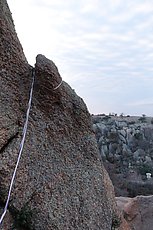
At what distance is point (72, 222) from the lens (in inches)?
183

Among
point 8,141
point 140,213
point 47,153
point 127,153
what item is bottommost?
point 140,213

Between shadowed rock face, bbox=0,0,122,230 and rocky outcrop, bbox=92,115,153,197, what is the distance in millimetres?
17676

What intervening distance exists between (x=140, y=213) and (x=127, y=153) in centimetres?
2464

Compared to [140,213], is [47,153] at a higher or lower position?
higher

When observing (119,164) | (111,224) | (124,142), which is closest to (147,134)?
(124,142)

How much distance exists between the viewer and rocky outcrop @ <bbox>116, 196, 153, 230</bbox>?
10.9 m

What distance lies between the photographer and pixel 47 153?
15.5ft

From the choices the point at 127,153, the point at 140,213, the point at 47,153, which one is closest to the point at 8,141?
the point at 47,153

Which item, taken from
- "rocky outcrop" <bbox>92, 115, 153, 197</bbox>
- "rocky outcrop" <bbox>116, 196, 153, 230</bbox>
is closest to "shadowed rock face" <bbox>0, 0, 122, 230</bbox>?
"rocky outcrop" <bbox>116, 196, 153, 230</bbox>

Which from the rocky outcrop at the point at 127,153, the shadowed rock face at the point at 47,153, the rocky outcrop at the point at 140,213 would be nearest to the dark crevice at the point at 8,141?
the shadowed rock face at the point at 47,153

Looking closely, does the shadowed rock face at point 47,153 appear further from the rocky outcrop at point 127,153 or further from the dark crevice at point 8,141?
the rocky outcrop at point 127,153

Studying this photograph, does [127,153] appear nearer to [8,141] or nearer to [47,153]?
[47,153]

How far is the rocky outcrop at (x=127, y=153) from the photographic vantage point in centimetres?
2678

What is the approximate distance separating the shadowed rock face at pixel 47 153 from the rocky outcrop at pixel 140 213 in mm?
5611
